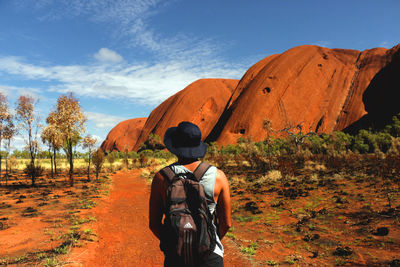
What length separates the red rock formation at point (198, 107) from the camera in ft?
232

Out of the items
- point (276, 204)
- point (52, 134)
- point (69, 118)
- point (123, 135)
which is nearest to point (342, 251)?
point (276, 204)

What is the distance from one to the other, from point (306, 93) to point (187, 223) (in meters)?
56.0

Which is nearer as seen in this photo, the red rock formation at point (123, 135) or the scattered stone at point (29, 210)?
the scattered stone at point (29, 210)

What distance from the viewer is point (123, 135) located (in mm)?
101750

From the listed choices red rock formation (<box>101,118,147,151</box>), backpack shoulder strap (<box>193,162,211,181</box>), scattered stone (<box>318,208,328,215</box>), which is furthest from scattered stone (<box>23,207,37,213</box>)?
red rock formation (<box>101,118,147,151</box>)

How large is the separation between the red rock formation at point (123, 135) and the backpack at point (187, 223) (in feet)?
306

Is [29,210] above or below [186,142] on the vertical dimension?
below

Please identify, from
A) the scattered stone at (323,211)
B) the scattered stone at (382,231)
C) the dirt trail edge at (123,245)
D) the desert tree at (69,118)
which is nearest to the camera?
the dirt trail edge at (123,245)

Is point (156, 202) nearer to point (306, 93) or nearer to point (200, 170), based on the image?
point (200, 170)

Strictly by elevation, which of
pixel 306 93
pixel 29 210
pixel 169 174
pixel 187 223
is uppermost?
pixel 306 93

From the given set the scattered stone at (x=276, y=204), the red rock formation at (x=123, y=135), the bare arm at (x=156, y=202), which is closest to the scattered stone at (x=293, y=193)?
the scattered stone at (x=276, y=204)

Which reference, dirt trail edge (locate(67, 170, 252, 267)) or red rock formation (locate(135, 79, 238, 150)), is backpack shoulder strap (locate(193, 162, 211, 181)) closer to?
dirt trail edge (locate(67, 170, 252, 267))

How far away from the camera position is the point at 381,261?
4594 millimetres

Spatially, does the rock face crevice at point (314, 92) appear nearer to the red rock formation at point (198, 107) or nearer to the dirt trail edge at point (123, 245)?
the red rock formation at point (198, 107)
